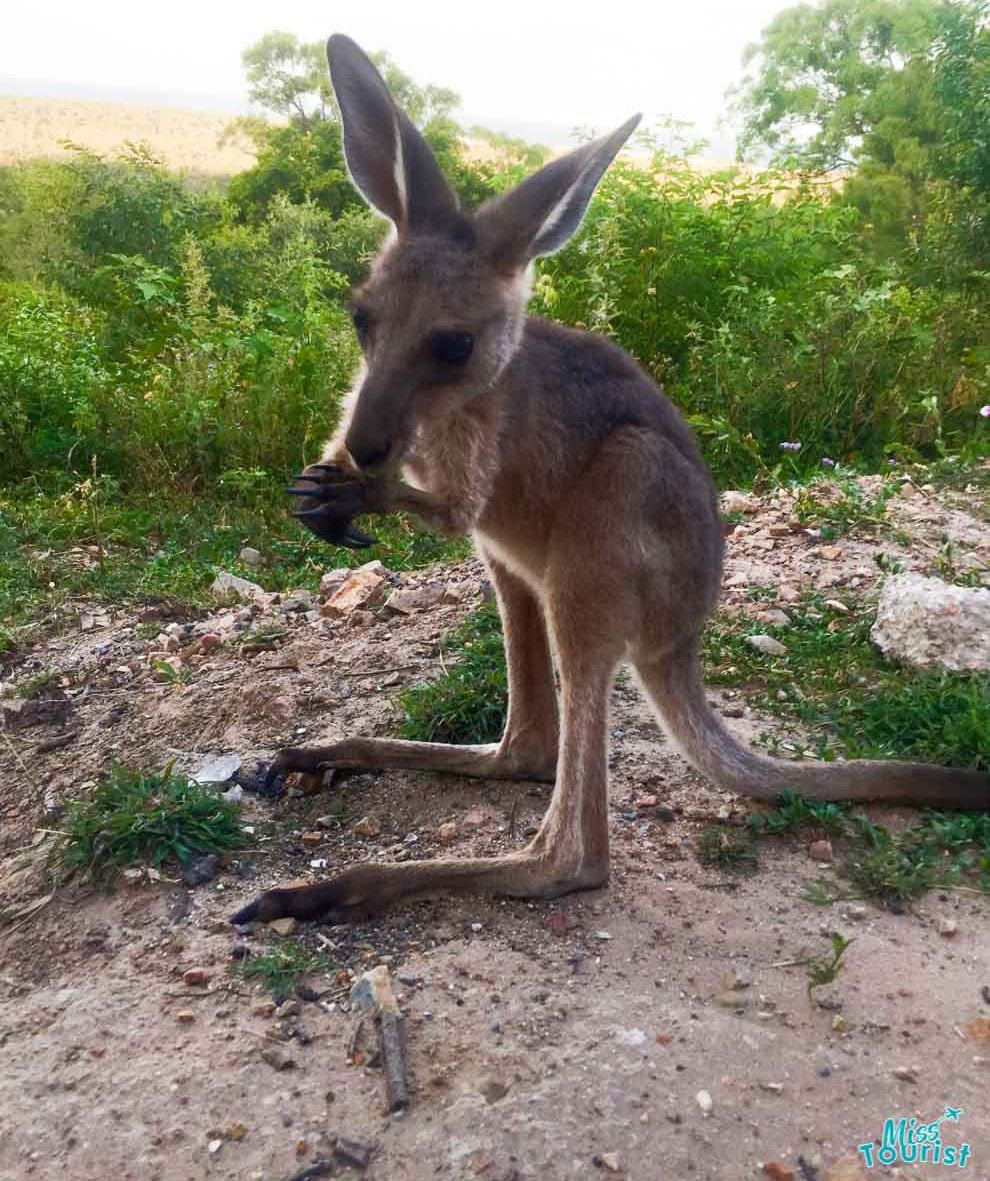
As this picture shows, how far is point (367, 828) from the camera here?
9.19 feet

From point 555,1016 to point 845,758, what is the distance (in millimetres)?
1348

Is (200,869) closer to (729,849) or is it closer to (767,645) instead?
(729,849)

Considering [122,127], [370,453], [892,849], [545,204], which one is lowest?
[892,849]

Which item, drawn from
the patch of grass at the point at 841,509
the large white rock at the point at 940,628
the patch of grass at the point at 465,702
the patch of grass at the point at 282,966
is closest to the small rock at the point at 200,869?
the patch of grass at the point at 282,966

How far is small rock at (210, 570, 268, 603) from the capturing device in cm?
434

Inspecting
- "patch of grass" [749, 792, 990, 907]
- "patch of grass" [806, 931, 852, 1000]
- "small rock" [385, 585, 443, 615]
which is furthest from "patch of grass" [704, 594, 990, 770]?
"small rock" [385, 585, 443, 615]

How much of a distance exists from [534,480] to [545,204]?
0.66 m

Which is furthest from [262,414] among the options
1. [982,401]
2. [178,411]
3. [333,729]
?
[982,401]

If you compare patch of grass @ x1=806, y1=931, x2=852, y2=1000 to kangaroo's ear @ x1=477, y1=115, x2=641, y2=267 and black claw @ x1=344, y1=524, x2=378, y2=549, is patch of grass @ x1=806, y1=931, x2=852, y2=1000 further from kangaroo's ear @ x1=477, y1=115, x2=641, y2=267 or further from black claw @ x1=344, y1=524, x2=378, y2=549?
kangaroo's ear @ x1=477, y1=115, x2=641, y2=267

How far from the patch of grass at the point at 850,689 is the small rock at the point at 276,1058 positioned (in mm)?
1764

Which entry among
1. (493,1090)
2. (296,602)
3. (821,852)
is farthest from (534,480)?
(296,602)

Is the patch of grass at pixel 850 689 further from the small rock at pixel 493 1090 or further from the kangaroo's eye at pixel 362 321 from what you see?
the kangaroo's eye at pixel 362 321

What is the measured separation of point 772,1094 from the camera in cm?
186

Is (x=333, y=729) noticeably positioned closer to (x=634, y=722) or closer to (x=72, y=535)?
A: (x=634, y=722)
